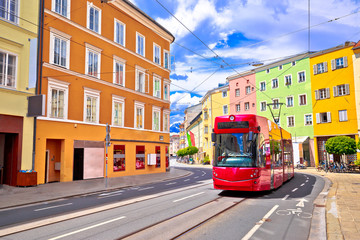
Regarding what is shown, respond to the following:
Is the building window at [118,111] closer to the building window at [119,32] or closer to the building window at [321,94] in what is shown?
the building window at [119,32]

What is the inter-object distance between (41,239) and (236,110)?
157ft

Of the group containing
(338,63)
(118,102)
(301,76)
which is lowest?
(118,102)

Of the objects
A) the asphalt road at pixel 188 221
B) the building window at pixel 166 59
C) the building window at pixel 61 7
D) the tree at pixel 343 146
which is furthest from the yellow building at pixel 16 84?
the tree at pixel 343 146

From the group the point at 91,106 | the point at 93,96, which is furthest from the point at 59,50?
the point at 91,106

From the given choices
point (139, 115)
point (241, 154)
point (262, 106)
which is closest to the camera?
point (241, 154)

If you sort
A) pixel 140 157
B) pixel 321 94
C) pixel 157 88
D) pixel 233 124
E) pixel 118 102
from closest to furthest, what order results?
pixel 233 124, pixel 118 102, pixel 140 157, pixel 157 88, pixel 321 94

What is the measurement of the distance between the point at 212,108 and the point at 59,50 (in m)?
43.2

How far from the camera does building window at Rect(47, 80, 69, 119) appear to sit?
18.6 m

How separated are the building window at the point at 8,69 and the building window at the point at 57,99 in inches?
96.7

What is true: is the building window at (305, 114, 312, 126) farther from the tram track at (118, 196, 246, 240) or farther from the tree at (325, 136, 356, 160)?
the tram track at (118, 196, 246, 240)

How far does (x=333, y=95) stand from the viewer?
36.3m

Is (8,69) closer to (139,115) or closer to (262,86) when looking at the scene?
(139,115)

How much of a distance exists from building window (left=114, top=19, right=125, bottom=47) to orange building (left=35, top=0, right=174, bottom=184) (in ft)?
0.30

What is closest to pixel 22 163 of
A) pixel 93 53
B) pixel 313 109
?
pixel 93 53
